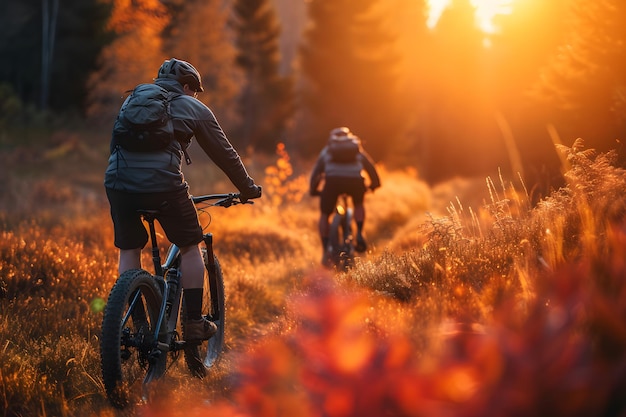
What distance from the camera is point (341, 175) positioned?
9.68m

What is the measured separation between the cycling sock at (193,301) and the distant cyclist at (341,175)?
501 cm

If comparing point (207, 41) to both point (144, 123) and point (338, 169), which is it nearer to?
point (338, 169)

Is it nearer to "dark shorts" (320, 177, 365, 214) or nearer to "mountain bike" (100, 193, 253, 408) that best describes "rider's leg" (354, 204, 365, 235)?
"dark shorts" (320, 177, 365, 214)

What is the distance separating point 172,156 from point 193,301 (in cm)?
113

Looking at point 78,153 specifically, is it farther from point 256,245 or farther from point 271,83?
point 256,245

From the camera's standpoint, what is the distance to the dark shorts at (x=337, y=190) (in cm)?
971

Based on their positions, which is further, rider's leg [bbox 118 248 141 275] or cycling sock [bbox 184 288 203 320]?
cycling sock [bbox 184 288 203 320]

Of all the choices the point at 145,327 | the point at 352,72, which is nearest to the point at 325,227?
the point at 145,327

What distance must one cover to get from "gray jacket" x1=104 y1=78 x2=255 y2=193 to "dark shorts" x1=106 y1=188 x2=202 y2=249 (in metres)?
0.06

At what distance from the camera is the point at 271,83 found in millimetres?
36281

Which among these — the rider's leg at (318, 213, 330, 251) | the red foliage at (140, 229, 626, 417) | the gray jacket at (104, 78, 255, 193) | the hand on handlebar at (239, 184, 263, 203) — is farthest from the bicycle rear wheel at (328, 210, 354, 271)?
the red foliage at (140, 229, 626, 417)

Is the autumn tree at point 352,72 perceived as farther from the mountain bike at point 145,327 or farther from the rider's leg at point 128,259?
the rider's leg at point 128,259

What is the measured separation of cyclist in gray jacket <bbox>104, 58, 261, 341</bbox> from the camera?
4.16 m

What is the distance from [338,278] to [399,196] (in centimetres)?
1353
